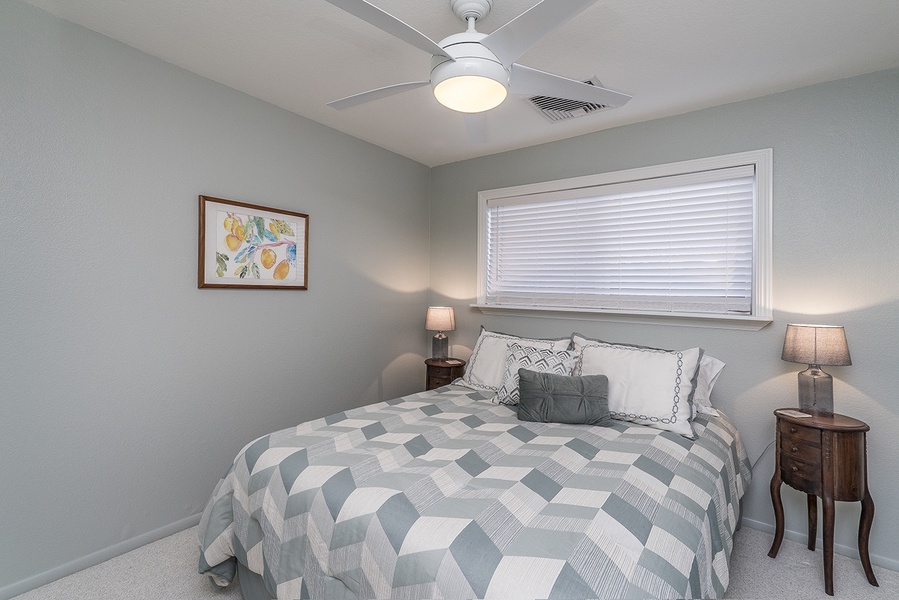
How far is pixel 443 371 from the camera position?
359 cm

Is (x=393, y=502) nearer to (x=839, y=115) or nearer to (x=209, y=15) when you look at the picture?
(x=209, y=15)

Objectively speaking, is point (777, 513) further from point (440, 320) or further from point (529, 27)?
point (529, 27)

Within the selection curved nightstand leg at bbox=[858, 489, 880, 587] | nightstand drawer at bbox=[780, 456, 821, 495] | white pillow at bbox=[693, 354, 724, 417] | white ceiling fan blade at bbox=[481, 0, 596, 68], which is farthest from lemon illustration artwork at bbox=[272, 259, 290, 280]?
curved nightstand leg at bbox=[858, 489, 880, 587]

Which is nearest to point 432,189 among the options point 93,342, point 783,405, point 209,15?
point 209,15

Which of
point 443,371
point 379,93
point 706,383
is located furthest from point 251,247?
point 706,383

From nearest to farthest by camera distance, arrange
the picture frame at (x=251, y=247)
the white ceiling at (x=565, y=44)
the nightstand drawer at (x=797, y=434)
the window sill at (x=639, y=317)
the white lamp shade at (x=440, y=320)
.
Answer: the white ceiling at (x=565, y=44), the nightstand drawer at (x=797, y=434), the picture frame at (x=251, y=247), the window sill at (x=639, y=317), the white lamp shade at (x=440, y=320)

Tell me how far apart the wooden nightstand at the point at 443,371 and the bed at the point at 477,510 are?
1.19 m

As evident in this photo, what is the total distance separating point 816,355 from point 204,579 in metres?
3.18

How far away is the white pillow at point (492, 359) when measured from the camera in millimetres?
2967

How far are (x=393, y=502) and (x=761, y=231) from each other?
2593 millimetres

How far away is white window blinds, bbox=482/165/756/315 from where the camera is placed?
2.73 meters

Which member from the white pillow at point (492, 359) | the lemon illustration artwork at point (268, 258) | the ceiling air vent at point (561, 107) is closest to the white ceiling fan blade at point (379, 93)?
the ceiling air vent at point (561, 107)

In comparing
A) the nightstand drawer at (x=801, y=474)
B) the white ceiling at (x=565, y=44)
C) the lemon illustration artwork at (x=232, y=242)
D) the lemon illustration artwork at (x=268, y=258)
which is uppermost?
the white ceiling at (x=565, y=44)

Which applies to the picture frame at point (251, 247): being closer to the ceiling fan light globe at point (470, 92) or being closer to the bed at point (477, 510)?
the bed at point (477, 510)
